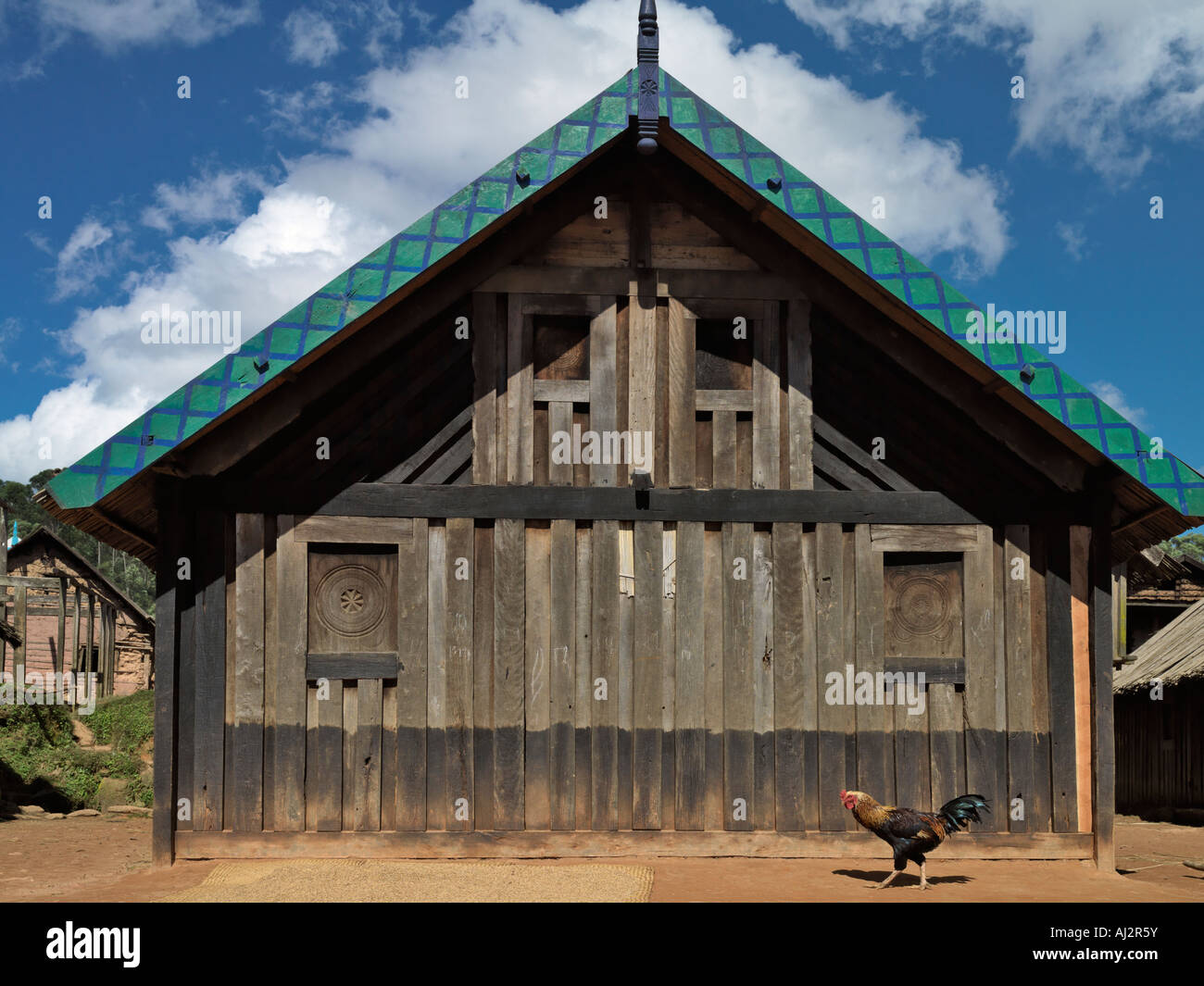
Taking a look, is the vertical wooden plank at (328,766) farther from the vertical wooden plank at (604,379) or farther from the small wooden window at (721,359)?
the small wooden window at (721,359)

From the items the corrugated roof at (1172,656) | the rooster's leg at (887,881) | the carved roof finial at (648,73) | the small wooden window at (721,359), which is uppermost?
the carved roof finial at (648,73)

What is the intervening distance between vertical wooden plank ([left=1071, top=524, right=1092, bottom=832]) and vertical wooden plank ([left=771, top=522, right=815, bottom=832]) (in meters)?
2.34

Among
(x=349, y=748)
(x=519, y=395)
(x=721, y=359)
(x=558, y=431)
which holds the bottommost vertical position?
(x=349, y=748)

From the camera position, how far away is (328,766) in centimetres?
928

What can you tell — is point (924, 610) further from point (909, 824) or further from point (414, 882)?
point (414, 882)

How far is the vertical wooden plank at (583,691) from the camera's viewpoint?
370 inches

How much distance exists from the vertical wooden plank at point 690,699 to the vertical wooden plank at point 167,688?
414 centimetres

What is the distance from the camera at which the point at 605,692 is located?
9469mm

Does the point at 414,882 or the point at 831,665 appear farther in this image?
the point at 831,665

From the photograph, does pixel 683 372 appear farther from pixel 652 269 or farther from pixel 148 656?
pixel 148 656

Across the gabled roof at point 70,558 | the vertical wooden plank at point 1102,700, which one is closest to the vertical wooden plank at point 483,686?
the vertical wooden plank at point 1102,700

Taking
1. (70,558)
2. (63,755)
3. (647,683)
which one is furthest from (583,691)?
(70,558)

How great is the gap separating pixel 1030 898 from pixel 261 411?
23.0ft

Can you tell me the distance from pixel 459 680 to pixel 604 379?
2.88 m
